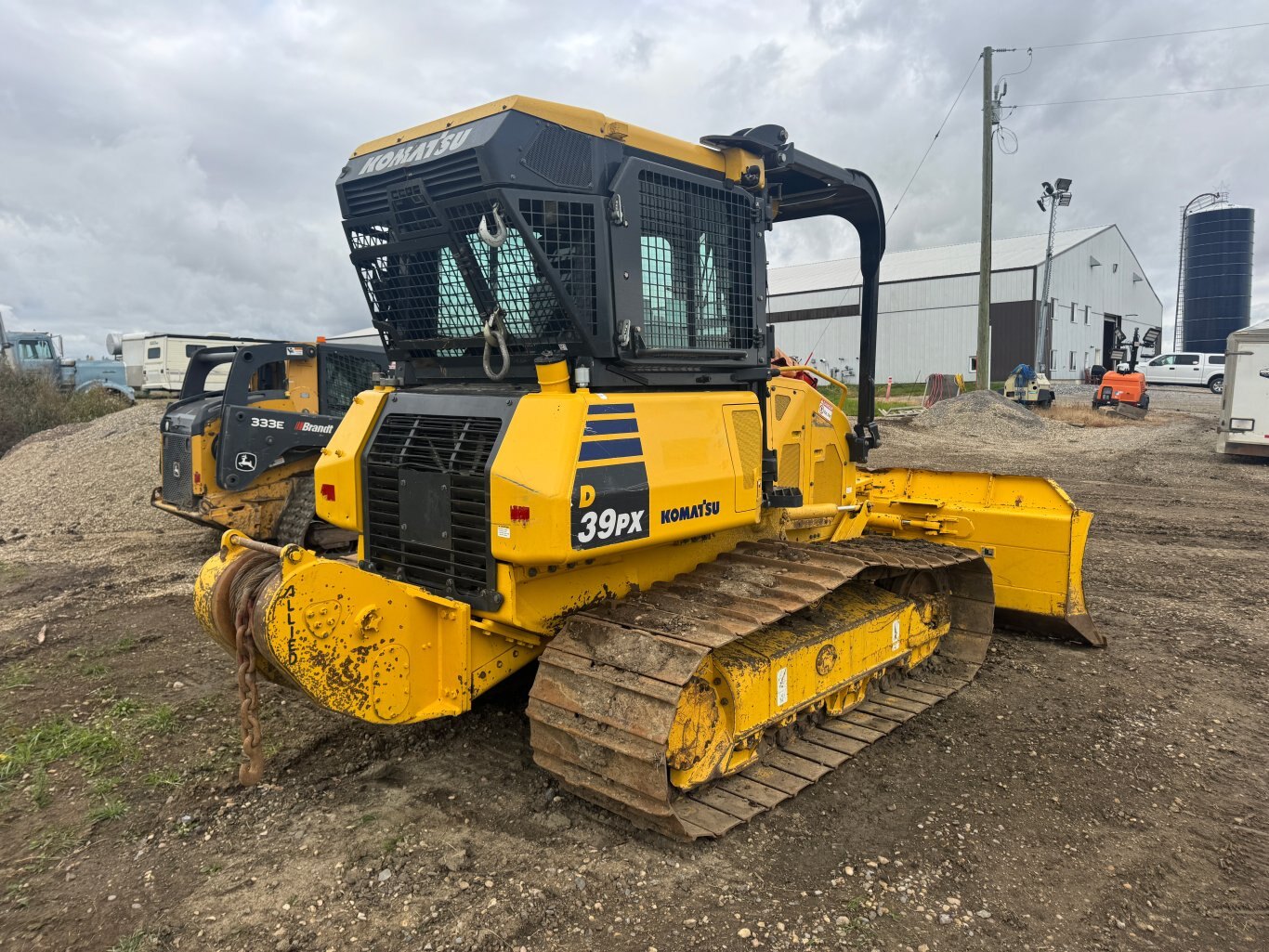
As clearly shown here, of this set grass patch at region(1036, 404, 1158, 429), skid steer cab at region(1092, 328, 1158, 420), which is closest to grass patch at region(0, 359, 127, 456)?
grass patch at region(1036, 404, 1158, 429)

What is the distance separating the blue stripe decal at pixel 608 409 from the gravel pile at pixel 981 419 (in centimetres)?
1762

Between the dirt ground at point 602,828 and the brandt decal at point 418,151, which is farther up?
the brandt decal at point 418,151

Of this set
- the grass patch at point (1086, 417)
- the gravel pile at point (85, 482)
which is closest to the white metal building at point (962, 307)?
the grass patch at point (1086, 417)

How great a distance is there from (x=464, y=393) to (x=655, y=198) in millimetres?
1240

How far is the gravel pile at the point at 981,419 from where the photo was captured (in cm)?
1984

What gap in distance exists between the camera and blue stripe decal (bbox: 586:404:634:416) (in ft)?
11.5

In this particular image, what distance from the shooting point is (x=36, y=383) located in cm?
2053

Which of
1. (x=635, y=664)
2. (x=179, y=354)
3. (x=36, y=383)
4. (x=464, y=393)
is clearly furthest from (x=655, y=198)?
(x=179, y=354)

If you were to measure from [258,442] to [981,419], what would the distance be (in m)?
16.7

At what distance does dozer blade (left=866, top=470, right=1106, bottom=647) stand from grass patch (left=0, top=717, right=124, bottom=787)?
5.08 meters

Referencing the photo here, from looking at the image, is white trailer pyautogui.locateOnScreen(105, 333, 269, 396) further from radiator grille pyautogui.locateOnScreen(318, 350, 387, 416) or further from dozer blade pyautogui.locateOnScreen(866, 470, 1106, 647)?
dozer blade pyautogui.locateOnScreen(866, 470, 1106, 647)

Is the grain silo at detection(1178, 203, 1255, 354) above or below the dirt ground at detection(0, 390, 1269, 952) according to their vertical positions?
above

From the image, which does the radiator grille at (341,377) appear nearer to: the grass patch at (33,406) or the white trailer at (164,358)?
the grass patch at (33,406)

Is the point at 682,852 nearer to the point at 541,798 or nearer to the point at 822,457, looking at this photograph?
the point at 541,798
